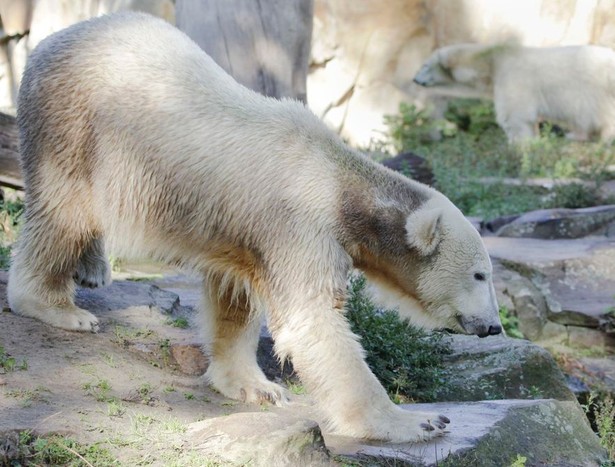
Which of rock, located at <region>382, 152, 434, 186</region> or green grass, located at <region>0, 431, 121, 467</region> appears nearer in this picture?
green grass, located at <region>0, 431, 121, 467</region>

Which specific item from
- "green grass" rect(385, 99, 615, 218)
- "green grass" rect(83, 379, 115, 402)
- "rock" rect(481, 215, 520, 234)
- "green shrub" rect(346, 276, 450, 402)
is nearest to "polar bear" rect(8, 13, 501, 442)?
"green grass" rect(83, 379, 115, 402)

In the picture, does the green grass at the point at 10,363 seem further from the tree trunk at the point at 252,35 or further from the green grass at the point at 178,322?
the tree trunk at the point at 252,35

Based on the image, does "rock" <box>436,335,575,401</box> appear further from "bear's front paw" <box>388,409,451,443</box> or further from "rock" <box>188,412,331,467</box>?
"rock" <box>188,412,331,467</box>

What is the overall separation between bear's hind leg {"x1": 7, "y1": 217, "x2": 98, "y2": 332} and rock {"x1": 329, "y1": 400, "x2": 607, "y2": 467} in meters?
1.79

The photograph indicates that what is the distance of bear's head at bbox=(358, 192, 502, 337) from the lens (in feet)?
14.4

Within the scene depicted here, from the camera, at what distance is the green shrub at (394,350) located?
5.51 m

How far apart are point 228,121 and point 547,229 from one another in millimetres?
6532

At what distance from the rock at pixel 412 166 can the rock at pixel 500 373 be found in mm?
5019

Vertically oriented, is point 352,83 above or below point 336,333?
below

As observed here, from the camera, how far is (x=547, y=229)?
10.1 meters

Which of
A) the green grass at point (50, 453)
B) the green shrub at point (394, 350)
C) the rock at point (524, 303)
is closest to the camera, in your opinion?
the green grass at point (50, 453)

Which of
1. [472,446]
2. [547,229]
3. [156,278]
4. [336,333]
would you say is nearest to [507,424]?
[472,446]

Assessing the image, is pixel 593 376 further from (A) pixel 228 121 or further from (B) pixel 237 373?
(A) pixel 228 121

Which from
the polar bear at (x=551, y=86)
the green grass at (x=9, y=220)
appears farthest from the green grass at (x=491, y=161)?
the green grass at (x=9, y=220)
